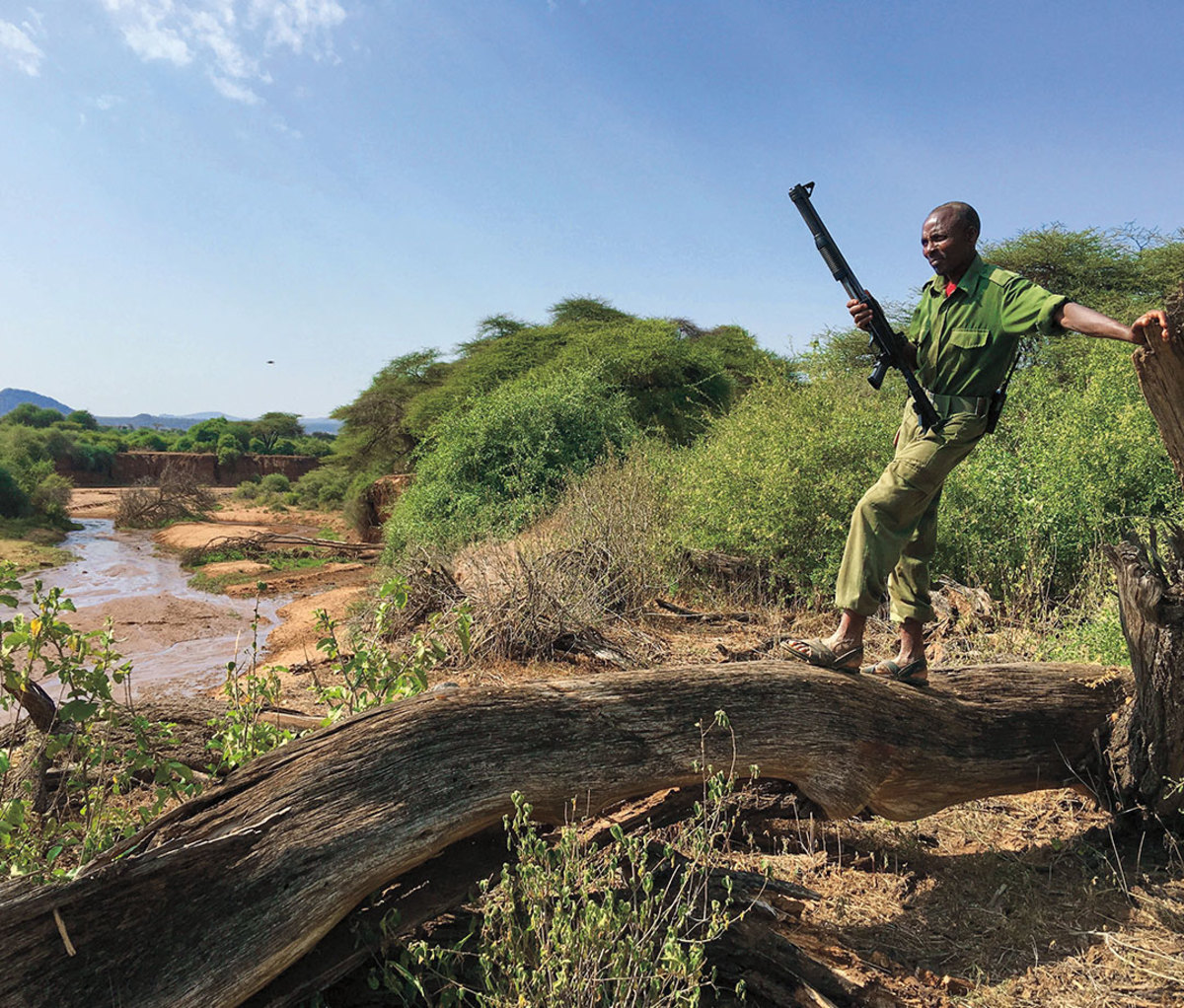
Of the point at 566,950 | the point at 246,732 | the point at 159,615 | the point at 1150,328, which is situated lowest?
the point at 159,615

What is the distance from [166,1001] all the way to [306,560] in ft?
74.3

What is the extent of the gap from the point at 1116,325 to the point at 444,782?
109 inches

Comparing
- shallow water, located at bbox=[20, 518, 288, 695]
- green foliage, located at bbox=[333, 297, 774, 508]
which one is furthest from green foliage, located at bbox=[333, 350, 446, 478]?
shallow water, located at bbox=[20, 518, 288, 695]

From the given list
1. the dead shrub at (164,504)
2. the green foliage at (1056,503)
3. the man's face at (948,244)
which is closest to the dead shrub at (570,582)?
the green foliage at (1056,503)

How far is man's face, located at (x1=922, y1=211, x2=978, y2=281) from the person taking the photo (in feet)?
11.4

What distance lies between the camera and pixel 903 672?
3.77 m

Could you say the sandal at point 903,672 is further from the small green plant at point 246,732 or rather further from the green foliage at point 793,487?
the green foliage at point 793,487

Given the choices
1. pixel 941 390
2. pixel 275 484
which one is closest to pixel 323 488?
pixel 275 484

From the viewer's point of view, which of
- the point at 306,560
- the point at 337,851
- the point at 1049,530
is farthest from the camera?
the point at 306,560

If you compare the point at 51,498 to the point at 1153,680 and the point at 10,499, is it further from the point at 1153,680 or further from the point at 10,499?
the point at 1153,680

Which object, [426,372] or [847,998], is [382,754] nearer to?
[847,998]

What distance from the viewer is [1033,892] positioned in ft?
11.8

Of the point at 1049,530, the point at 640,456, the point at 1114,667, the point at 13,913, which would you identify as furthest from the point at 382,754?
the point at 640,456

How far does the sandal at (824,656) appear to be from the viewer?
3.55 m
